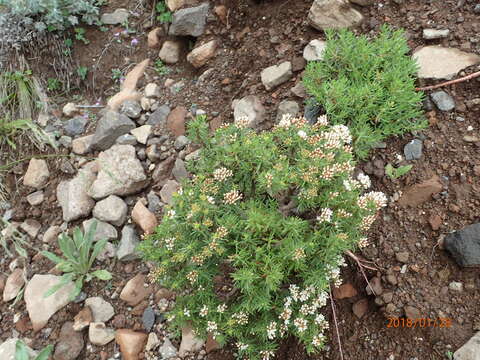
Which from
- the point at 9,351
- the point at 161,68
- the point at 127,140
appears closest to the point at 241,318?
the point at 9,351

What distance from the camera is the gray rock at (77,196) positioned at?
3982 millimetres

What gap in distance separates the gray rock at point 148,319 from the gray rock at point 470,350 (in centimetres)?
228

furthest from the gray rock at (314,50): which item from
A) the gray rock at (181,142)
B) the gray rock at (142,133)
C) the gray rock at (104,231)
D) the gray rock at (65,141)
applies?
the gray rock at (65,141)

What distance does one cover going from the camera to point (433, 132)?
10.4 feet

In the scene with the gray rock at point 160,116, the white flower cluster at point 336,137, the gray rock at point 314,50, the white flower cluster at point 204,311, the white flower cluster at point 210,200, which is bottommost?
the white flower cluster at point 204,311

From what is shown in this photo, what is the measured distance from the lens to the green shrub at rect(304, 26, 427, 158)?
301 centimetres

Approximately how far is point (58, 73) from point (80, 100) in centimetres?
44

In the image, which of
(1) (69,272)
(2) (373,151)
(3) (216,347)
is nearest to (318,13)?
(2) (373,151)

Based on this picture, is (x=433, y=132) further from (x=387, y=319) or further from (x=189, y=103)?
(x=189, y=103)

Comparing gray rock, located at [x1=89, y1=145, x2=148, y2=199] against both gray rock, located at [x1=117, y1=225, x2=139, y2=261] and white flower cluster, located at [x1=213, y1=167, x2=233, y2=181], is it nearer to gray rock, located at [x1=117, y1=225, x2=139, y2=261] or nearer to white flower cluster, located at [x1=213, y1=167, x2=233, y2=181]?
gray rock, located at [x1=117, y1=225, x2=139, y2=261]

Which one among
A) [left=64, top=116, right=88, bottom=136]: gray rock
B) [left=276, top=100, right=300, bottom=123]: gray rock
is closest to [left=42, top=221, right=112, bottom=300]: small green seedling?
[left=64, top=116, right=88, bottom=136]: gray rock

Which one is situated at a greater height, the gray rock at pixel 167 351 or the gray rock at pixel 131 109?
the gray rock at pixel 131 109

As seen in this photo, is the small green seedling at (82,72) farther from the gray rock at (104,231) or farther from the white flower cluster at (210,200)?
the white flower cluster at (210,200)

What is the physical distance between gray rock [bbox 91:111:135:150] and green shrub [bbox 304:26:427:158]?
2046 mm
